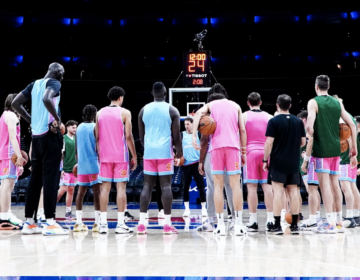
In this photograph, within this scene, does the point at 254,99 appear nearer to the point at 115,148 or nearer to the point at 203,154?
the point at 203,154

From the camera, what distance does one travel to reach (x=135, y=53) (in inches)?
873

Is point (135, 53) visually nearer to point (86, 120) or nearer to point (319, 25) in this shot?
point (319, 25)

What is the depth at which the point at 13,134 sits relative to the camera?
21.5ft

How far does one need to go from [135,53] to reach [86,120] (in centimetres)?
1617

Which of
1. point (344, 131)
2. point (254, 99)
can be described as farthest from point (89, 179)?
point (344, 131)

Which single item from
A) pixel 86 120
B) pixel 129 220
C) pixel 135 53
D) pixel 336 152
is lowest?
pixel 129 220

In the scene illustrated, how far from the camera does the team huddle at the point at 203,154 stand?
5793 mm

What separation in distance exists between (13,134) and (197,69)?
8819 mm

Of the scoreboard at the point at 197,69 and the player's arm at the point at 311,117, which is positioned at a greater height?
the scoreboard at the point at 197,69

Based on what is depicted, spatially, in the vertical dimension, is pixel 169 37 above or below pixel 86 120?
above

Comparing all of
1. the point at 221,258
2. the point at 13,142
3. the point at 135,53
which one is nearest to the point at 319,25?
the point at 135,53

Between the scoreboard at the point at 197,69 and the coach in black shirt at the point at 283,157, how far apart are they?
28.4 ft

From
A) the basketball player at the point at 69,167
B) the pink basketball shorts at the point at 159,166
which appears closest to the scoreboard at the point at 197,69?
the basketball player at the point at 69,167

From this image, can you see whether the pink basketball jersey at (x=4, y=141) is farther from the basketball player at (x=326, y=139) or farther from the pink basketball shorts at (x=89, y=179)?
the basketball player at (x=326, y=139)
